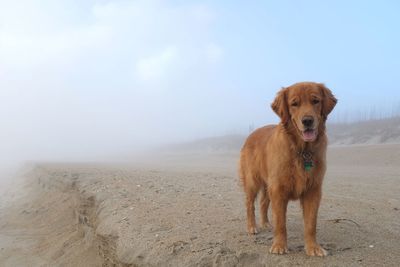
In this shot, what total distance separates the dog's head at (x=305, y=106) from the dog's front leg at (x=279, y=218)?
0.80m

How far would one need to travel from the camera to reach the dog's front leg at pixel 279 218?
237 inches

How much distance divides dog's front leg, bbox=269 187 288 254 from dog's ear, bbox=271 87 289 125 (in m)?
0.91

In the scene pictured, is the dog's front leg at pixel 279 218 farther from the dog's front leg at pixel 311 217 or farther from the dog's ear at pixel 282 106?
the dog's ear at pixel 282 106

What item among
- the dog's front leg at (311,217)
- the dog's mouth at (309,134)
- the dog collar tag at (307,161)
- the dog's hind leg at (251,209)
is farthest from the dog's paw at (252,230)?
the dog's mouth at (309,134)

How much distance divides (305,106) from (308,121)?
Answer: 0.83 ft

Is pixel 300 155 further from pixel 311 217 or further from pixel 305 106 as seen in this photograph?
pixel 311 217

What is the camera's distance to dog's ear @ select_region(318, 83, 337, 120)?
5.95 meters

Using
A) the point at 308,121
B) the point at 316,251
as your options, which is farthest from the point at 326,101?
the point at 316,251

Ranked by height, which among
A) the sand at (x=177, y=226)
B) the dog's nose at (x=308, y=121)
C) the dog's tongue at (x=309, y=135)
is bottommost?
the sand at (x=177, y=226)

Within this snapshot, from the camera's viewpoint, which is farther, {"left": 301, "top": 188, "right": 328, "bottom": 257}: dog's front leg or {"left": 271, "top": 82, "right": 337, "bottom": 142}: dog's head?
{"left": 301, "top": 188, "right": 328, "bottom": 257}: dog's front leg

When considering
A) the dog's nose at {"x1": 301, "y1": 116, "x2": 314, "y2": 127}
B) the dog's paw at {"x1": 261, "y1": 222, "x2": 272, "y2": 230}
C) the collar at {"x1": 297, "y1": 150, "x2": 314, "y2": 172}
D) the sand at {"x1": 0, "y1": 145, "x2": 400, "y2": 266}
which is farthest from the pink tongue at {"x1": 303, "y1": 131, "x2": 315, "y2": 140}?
the dog's paw at {"x1": 261, "y1": 222, "x2": 272, "y2": 230}

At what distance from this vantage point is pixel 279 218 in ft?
19.9

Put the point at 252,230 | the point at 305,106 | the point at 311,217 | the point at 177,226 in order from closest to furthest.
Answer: the point at 305,106
the point at 311,217
the point at 252,230
the point at 177,226

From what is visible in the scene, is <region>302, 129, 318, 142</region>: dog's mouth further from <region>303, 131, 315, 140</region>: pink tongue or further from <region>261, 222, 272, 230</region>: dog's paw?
<region>261, 222, 272, 230</region>: dog's paw
